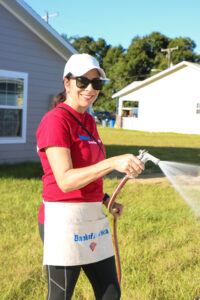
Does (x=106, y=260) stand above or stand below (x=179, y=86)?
below

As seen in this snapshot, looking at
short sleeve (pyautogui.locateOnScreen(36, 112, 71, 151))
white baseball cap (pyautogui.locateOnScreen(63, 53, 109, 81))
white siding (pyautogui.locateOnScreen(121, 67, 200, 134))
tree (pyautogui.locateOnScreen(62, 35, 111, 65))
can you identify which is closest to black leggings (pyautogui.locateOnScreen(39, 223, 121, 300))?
short sleeve (pyautogui.locateOnScreen(36, 112, 71, 151))

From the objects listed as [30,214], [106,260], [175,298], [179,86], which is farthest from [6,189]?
[179,86]

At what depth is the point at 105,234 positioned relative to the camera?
219 centimetres

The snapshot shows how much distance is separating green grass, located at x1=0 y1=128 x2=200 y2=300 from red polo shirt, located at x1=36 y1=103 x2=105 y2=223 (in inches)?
64.3

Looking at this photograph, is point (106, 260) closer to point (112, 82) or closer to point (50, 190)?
point (50, 190)

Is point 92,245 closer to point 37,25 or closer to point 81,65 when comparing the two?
point 81,65

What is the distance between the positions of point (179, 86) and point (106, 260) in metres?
28.2

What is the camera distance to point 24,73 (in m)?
9.90

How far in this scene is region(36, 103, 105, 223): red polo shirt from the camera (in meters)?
1.92

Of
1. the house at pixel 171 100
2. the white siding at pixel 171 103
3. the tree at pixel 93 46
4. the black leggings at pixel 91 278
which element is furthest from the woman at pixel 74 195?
the tree at pixel 93 46

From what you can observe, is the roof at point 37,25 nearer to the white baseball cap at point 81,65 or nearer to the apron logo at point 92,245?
the white baseball cap at point 81,65

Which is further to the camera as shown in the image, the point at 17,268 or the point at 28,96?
the point at 28,96

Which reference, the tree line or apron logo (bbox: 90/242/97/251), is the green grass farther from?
the tree line

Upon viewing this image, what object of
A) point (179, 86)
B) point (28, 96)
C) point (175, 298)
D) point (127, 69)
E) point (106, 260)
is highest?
point (127, 69)
